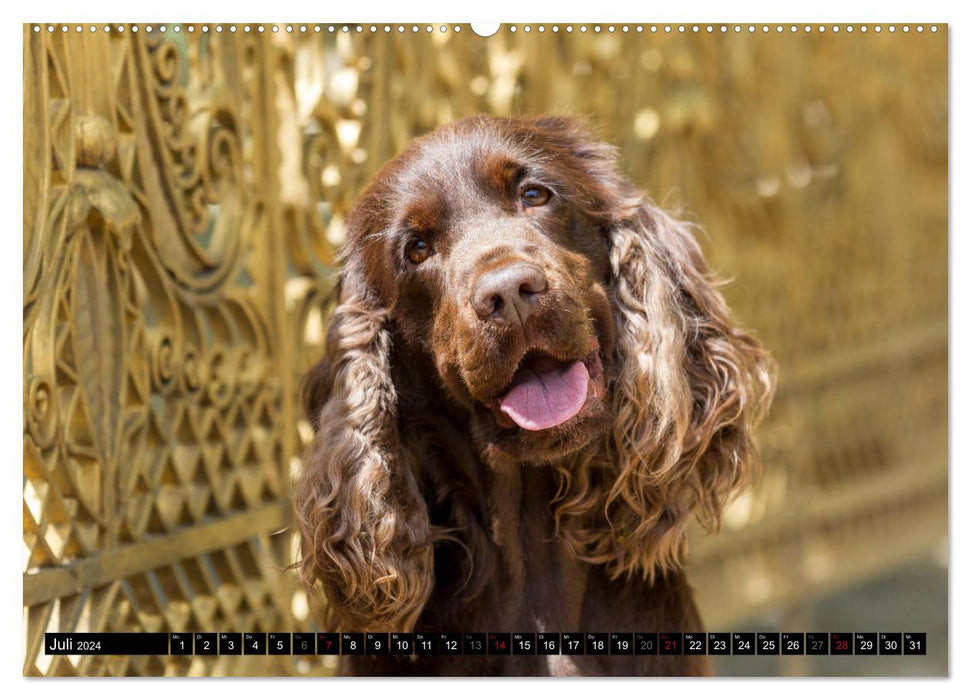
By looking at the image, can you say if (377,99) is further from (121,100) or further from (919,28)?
(919,28)

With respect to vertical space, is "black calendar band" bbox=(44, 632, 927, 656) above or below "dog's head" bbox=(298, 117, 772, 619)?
A: below

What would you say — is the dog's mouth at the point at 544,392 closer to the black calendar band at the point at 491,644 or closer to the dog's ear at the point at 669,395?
the dog's ear at the point at 669,395

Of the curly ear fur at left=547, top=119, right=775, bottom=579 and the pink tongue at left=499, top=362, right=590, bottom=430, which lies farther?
the curly ear fur at left=547, top=119, right=775, bottom=579

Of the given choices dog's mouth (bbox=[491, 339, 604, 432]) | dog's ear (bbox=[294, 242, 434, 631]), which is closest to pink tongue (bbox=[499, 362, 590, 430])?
dog's mouth (bbox=[491, 339, 604, 432])

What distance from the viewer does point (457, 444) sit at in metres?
2.26

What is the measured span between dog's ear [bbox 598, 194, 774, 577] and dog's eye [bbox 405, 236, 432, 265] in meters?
0.35

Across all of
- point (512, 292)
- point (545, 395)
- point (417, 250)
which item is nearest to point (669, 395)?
point (545, 395)

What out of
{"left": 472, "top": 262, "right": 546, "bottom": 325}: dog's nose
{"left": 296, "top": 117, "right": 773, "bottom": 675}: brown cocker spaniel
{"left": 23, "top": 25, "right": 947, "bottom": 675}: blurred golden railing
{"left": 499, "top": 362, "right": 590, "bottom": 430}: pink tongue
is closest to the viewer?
{"left": 472, "top": 262, "right": 546, "bottom": 325}: dog's nose

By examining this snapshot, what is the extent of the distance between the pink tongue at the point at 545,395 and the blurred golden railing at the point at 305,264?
61 centimetres

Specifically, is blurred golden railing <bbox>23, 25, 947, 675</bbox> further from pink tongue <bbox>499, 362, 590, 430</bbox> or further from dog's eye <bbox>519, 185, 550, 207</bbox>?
pink tongue <bbox>499, 362, 590, 430</bbox>

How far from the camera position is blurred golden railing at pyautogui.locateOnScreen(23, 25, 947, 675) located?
8.11 feet

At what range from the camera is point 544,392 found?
2059mm

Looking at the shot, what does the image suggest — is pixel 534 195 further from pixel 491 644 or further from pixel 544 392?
pixel 491 644

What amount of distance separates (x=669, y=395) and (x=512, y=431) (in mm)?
290
